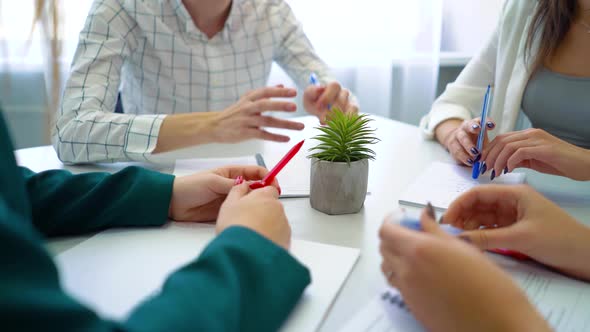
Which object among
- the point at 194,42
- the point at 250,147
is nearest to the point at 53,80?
the point at 194,42

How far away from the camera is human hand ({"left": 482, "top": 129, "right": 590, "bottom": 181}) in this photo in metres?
0.92

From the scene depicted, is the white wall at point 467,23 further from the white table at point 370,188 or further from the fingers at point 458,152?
the fingers at point 458,152

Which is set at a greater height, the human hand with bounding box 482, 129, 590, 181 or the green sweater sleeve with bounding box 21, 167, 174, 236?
the human hand with bounding box 482, 129, 590, 181

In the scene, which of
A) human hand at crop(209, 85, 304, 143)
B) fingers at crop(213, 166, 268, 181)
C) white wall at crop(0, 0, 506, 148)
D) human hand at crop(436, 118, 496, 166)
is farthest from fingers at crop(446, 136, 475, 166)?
white wall at crop(0, 0, 506, 148)

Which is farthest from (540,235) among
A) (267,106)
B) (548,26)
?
(548,26)

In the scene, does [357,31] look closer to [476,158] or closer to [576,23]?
[576,23]

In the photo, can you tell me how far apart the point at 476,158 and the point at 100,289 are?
78 centimetres

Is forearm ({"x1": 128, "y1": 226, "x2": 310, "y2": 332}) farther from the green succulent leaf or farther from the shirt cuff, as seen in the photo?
the shirt cuff

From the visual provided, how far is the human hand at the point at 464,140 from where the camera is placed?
40.5 inches

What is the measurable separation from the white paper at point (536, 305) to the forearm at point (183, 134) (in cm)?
66

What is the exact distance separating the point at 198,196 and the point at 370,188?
346mm

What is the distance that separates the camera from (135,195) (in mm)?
746

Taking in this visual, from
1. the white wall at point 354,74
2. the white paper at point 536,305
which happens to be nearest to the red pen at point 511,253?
the white paper at point 536,305

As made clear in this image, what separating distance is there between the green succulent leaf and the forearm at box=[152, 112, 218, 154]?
1.31ft
